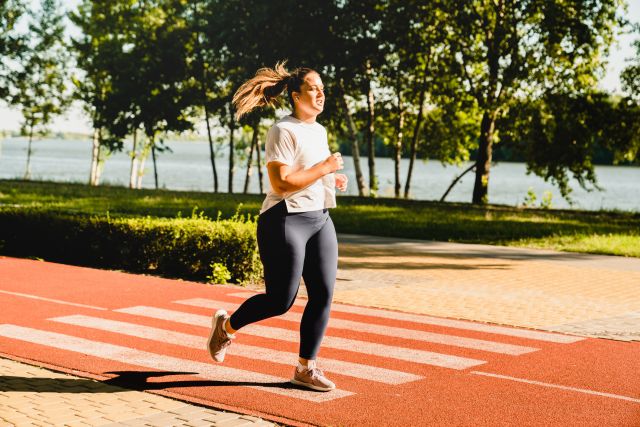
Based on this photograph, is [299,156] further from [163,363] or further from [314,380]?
[163,363]

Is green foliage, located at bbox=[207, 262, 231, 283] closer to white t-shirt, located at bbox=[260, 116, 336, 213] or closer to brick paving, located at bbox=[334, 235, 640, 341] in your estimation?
brick paving, located at bbox=[334, 235, 640, 341]

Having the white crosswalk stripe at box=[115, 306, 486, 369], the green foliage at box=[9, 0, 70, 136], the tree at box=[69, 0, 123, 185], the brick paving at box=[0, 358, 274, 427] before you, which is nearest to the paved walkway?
the brick paving at box=[0, 358, 274, 427]

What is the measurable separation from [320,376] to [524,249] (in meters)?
13.1

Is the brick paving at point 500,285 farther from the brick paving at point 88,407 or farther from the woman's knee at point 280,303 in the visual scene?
the brick paving at point 88,407

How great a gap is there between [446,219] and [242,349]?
16795mm

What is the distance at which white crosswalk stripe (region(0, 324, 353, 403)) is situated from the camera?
19.1ft

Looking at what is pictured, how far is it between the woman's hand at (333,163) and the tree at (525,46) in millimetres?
29277

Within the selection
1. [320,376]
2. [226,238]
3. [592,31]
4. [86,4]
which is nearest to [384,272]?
[226,238]

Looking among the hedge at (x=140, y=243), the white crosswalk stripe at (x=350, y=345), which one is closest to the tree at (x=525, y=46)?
the hedge at (x=140, y=243)

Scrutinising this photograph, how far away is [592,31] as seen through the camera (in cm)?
3394

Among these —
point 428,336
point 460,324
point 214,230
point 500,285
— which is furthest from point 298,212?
point 500,285

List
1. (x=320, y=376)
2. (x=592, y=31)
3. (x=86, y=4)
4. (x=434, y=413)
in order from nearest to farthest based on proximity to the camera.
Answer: (x=434, y=413), (x=320, y=376), (x=592, y=31), (x=86, y=4)

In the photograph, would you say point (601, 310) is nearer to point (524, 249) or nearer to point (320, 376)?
point (320, 376)

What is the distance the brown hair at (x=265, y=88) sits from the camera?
574 cm
